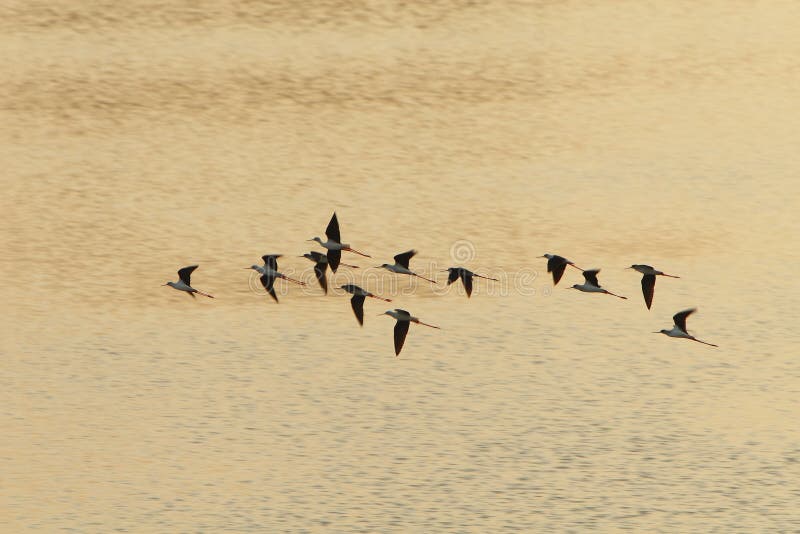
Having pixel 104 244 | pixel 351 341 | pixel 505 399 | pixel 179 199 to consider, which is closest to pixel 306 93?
pixel 179 199

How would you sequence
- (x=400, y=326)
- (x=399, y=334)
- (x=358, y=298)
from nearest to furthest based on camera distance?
(x=399, y=334) < (x=400, y=326) < (x=358, y=298)

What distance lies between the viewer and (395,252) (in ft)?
90.9

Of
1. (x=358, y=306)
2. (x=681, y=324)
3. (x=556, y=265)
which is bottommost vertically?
(x=358, y=306)

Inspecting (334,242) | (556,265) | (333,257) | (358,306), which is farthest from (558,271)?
(334,242)

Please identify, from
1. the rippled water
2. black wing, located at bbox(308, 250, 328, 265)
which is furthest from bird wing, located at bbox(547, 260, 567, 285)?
→ black wing, located at bbox(308, 250, 328, 265)

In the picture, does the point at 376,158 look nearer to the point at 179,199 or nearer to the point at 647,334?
the point at 179,199

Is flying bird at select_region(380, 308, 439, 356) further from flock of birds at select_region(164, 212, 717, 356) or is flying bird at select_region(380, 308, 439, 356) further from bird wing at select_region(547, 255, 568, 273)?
bird wing at select_region(547, 255, 568, 273)

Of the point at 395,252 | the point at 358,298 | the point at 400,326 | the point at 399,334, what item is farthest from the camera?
the point at 395,252

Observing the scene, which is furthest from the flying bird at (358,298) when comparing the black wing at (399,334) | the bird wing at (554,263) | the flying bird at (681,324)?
the flying bird at (681,324)

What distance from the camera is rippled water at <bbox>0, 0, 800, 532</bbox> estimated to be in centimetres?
1927

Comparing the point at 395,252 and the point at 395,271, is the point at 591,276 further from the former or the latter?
the point at 395,252

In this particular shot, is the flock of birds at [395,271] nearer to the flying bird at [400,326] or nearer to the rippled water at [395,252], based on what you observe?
the flying bird at [400,326]

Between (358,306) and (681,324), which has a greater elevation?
(681,324)

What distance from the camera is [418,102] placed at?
33219 millimetres
